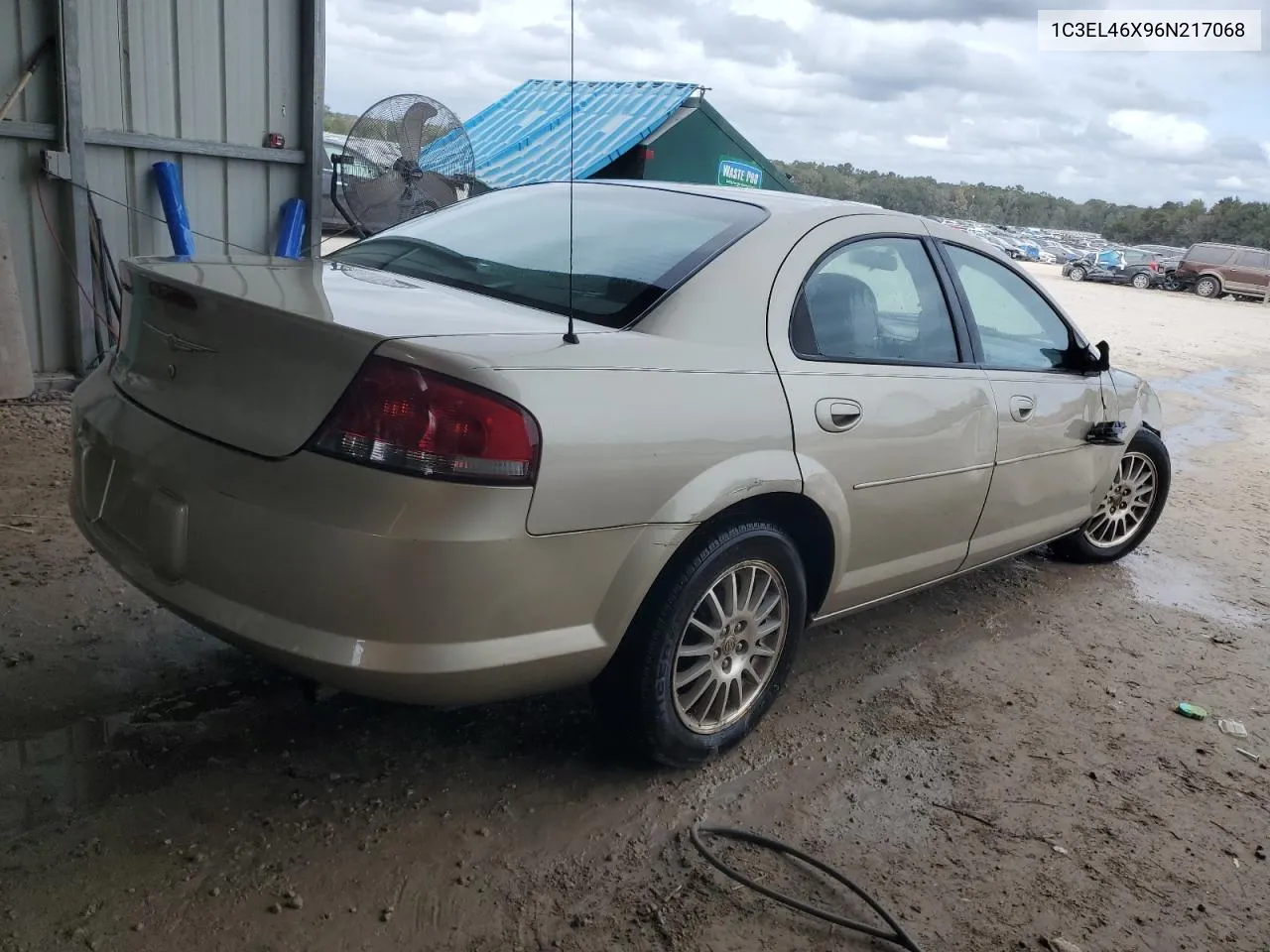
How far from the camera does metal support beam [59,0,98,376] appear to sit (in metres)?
6.00

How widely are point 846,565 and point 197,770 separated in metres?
1.86

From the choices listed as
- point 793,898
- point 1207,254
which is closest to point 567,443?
point 793,898

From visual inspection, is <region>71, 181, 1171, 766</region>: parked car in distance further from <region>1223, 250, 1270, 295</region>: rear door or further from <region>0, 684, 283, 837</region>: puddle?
<region>1223, 250, 1270, 295</region>: rear door

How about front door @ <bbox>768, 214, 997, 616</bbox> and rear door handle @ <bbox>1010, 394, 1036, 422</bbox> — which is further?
rear door handle @ <bbox>1010, 394, 1036, 422</bbox>

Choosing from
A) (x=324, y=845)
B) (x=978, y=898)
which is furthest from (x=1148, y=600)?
(x=324, y=845)

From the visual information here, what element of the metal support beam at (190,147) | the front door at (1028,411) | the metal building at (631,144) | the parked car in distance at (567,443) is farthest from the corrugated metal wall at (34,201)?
the metal building at (631,144)

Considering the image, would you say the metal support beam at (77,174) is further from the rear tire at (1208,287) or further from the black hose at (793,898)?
the rear tire at (1208,287)

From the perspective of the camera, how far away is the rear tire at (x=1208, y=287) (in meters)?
30.5

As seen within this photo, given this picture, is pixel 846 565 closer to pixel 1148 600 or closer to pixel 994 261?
pixel 994 261

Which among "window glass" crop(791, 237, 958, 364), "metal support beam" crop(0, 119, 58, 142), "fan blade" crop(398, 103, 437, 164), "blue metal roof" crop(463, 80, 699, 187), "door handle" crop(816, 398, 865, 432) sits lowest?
"door handle" crop(816, 398, 865, 432)

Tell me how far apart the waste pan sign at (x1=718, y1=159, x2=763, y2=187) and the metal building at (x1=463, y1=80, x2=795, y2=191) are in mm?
13

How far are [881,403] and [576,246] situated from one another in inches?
39.5

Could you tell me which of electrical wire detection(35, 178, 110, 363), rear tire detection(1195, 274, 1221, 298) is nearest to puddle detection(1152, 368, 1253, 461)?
electrical wire detection(35, 178, 110, 363)

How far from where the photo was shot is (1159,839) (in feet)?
9.36
